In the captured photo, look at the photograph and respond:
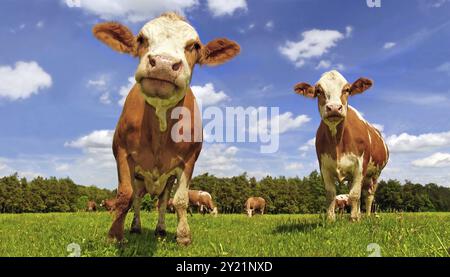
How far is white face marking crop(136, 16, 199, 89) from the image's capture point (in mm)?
4645

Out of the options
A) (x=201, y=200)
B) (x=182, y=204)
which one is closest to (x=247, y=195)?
(x=201, y=200)

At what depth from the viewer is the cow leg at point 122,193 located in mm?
5734

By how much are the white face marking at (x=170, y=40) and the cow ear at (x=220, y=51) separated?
0.53 meters

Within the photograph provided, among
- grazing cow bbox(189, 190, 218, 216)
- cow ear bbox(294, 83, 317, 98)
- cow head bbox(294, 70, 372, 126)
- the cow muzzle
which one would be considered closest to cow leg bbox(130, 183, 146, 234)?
the cow muzzle

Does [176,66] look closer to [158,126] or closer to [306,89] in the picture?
[158,126]

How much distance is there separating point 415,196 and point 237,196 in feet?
106

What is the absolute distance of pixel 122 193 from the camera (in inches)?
225

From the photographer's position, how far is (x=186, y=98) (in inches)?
260

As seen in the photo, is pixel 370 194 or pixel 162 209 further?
pixel 370 194

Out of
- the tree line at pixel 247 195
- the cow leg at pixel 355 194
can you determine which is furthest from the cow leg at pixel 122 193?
the tree line at pixel 247 195

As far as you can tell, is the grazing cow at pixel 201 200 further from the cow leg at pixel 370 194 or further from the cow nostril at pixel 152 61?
the cow nostril at pixel 152 61

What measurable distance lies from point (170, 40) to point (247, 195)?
218 feet

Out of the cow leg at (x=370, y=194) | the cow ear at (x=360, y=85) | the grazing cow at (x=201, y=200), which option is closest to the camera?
the cow ear at (x=360, y=85)
